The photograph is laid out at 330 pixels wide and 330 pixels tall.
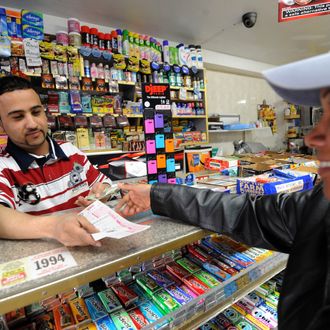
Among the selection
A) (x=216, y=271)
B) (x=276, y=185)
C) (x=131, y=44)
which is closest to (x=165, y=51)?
(x=131, y=44)

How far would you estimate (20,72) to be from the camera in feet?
9.48

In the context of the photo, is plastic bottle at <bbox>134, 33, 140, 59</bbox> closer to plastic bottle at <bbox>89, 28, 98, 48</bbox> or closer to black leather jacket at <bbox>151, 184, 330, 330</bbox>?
plastic bottle at <bbox>89, 28, 98, 48</bbox>

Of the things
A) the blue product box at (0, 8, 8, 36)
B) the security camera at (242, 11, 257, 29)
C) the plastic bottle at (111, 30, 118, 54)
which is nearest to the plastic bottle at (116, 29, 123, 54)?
the plastic bottle at (111, 30, 118, 54)

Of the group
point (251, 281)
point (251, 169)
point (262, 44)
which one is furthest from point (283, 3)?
point (262, 44)

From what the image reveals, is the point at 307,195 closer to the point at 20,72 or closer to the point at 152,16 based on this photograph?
the point at 20,72

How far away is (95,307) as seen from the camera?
0.92m

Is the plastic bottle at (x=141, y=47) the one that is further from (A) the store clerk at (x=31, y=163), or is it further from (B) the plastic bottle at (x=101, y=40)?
(A) the store clerk at (x=31, y=163)

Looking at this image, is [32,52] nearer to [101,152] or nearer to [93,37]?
[93,37]

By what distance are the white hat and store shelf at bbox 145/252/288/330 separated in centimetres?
81

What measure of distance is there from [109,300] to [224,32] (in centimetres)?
431

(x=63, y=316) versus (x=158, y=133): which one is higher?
(x=158, y=133)

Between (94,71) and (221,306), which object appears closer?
(221,306)

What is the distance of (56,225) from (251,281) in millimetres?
890

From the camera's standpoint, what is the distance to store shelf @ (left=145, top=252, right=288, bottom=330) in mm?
901
